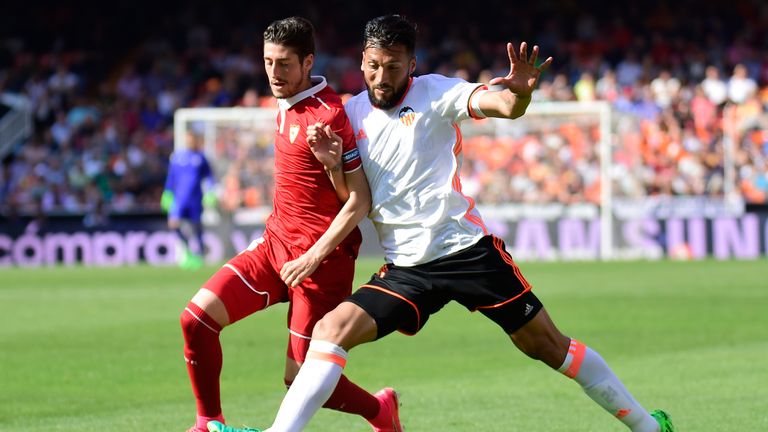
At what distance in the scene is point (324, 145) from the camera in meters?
6.00

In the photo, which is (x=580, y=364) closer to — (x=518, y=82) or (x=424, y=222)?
(x=424, y=222)

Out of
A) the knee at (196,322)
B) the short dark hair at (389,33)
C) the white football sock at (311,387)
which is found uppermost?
the short dark hair at (389,33)

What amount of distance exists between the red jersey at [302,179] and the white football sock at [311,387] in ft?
2.69

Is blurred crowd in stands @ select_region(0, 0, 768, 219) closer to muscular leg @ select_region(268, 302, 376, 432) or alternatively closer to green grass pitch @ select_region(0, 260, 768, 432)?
green grass pitch @ select_region(0, 260, 768, 432)

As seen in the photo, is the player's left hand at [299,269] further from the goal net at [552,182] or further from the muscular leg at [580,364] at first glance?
the goal net at [552,182]

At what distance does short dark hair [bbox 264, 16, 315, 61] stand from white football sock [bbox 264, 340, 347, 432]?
150cm

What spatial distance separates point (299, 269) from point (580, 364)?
4.72ft

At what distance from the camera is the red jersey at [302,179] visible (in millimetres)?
6367

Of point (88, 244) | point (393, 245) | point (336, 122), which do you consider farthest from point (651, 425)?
point (88, 244)

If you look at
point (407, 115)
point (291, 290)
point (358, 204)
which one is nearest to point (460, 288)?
point (358, 204)

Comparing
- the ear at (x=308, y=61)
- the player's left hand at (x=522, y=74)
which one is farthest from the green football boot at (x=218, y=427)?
the player's left hand at (x=522, y=74)

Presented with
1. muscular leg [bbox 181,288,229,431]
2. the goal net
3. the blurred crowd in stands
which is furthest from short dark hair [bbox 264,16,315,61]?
the blurred crowd in stands

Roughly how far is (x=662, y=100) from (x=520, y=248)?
5043mm

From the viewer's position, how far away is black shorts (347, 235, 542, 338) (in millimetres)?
5973
